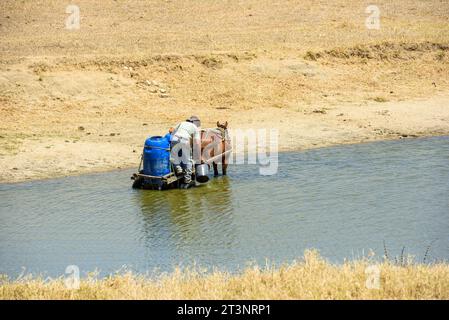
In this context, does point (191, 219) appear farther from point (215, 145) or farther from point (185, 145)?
point (215, 145)

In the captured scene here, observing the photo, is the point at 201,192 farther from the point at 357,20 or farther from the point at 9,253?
the point at 357,20

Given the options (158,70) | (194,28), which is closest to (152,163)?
(158,70)

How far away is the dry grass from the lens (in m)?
9.67

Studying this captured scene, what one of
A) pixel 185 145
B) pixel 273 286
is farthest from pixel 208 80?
pixel 273 286

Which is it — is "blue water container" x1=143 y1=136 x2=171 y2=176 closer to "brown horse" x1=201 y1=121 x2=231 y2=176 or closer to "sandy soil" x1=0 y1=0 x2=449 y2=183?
"brown horse" x1=201 y1=121 x2=231 y2=176

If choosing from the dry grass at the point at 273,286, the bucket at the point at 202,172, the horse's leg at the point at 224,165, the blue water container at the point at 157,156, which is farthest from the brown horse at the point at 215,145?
the dry grass at the point at 273,286

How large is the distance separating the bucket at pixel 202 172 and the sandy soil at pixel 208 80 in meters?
2.97

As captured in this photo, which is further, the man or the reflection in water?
the man

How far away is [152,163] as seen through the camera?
16.8 m

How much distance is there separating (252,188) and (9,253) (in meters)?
5.44

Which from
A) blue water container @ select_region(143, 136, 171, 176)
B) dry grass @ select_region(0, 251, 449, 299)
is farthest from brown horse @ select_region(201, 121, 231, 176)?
dry grass @ select_region(0, 251, 449, 299)

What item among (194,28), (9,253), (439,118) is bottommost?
(9,253)

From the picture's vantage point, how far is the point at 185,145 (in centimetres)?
1656

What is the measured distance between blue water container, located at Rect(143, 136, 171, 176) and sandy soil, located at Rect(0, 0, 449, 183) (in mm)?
2870
